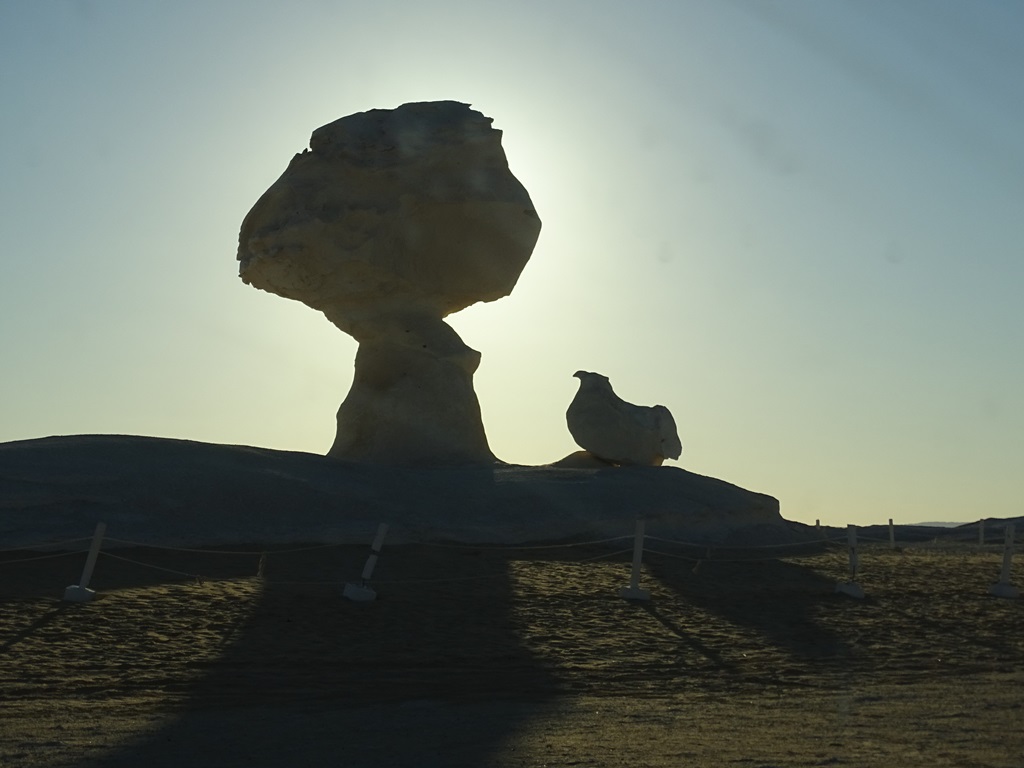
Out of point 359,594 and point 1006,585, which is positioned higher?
point 1006,585

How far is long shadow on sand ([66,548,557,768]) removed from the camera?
796cm

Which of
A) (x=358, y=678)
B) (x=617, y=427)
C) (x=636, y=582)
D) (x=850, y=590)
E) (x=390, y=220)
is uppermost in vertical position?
(x=390, y=220)

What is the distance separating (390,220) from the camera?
24844mm

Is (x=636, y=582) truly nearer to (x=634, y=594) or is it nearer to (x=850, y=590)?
(x=634, y=594)

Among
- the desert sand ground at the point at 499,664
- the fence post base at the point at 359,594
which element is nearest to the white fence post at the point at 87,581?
the desert sand ground at the point at 499,664

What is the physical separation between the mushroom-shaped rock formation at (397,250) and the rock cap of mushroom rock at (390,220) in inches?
1.0

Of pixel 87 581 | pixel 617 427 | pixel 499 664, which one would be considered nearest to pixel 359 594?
pixel 87 581

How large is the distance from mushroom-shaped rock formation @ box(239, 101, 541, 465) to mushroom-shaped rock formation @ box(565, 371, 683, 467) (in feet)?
6.73

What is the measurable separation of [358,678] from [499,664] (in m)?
1.36

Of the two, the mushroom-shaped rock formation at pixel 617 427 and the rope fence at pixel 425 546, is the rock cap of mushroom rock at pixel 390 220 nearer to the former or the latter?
the mushroom-shaped rock formation at pixel 617 427

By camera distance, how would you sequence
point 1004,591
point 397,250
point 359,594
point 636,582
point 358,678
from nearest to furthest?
point 358,678, point 359,594, point 636,582, point 1004,591, point 397,250

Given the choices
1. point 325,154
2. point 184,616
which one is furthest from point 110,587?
point 325,154

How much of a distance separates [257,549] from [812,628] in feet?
25.3

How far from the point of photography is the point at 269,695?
392 inches
